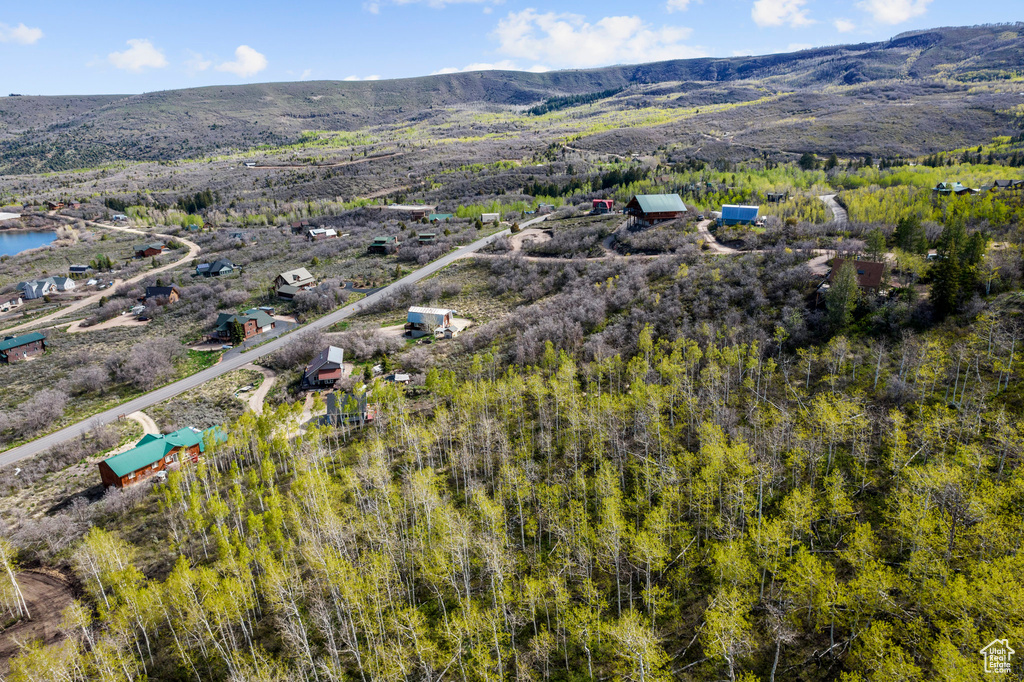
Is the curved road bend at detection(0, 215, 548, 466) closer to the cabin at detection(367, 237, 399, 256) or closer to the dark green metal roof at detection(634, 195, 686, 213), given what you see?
the cabin at detection(367, 237, 399, 256)

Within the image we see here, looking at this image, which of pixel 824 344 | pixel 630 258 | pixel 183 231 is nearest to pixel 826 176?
pixel 630 258

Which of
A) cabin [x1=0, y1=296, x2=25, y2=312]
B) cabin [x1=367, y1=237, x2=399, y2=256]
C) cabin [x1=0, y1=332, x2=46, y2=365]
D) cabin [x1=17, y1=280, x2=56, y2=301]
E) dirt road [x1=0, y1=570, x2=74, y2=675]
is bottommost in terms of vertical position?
dirt road [x1=0, y1=570, x2=74, y2=675]

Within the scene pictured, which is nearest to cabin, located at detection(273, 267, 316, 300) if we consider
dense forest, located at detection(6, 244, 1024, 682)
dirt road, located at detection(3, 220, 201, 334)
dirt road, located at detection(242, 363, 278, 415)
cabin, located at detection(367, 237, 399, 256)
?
cabin, located at detection(367, 237, 399, 256)

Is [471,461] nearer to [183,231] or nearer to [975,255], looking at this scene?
[975,255]

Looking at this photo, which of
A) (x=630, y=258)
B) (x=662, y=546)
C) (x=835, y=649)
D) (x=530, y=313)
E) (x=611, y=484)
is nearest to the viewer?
(x=835, y=649)

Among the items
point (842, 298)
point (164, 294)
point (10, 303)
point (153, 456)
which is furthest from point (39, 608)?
point (10, 303)
